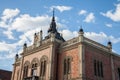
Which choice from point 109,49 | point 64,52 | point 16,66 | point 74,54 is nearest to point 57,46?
point 64,52

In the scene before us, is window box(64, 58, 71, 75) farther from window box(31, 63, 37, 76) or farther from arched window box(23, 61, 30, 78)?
arched window box(23, 61, 30, 78)

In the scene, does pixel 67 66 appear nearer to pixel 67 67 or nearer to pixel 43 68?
pixel 67 67

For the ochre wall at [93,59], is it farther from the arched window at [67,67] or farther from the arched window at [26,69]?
the arched window at [26,69]

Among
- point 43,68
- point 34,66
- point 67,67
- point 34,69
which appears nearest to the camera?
point 67,67

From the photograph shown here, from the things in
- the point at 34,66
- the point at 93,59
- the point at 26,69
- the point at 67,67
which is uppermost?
the point at 93,59

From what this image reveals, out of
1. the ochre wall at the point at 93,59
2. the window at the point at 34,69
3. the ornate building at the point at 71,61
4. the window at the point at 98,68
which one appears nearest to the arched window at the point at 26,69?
the ornate building at the point at 71,61

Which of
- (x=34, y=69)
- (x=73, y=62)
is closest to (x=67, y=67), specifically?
(x=73, y=62)

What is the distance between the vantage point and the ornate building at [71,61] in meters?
30.0

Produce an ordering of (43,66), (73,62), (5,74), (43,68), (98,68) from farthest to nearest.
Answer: (5,74)
(43,66)
(43,68)
(98,68)
(73,62)

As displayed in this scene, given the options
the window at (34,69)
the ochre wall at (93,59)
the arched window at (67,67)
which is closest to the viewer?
the ochre wall at (93,59)

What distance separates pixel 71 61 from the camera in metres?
31.0

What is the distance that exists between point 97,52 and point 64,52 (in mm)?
5222

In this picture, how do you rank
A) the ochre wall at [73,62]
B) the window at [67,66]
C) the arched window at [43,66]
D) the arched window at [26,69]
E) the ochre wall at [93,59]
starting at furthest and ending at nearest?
the arched window at [26,69] < the arched window at [43,66] < the window at [67,66] < the ochre wall at [93,59] < the ochre wall at [73,62]

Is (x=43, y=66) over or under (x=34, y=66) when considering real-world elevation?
under
